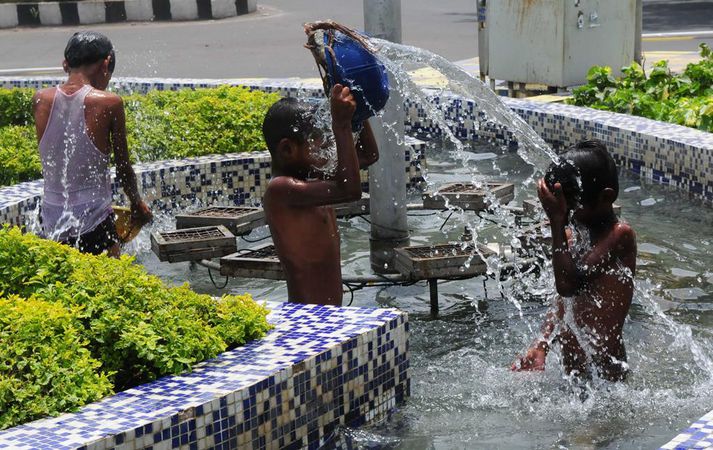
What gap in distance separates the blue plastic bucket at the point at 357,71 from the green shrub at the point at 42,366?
60.6 inches

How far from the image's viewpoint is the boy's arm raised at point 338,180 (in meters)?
4.72

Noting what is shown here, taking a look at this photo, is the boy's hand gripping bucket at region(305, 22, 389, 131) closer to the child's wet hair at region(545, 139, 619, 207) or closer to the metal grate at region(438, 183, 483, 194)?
the child's wet hair at region(545, 139, 619, 207)

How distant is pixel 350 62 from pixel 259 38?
1709 centimetres

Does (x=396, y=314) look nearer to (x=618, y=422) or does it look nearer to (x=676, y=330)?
(x=618, y=422)

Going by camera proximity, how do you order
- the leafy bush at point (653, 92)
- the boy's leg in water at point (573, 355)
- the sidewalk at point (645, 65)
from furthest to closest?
the sidewalk at point (645, 65) < the leafy bush at point (653, 92) < the boy's leg in water at point (573, 355)

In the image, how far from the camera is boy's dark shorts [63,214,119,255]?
590cm

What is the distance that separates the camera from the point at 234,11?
25.6m

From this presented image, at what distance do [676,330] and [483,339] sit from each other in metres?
0.98

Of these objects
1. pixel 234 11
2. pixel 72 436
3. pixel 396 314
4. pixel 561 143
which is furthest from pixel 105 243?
pixel 234 11

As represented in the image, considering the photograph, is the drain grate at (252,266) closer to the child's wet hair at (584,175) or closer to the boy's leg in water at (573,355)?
the boy's leg in water at (573,355)

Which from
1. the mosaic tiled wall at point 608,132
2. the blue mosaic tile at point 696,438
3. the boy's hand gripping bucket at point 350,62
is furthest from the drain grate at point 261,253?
the mosaic tiled wall at point 608,132

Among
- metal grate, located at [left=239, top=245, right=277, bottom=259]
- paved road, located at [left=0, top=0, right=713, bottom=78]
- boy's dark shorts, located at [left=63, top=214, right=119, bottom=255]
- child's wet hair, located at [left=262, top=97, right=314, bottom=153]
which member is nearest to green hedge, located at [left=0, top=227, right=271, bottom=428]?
child's wet hair, located at [left=262, top=97, right=314, bottom=153]

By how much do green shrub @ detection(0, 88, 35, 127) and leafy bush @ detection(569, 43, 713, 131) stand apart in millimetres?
5462

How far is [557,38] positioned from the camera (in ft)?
42.1
